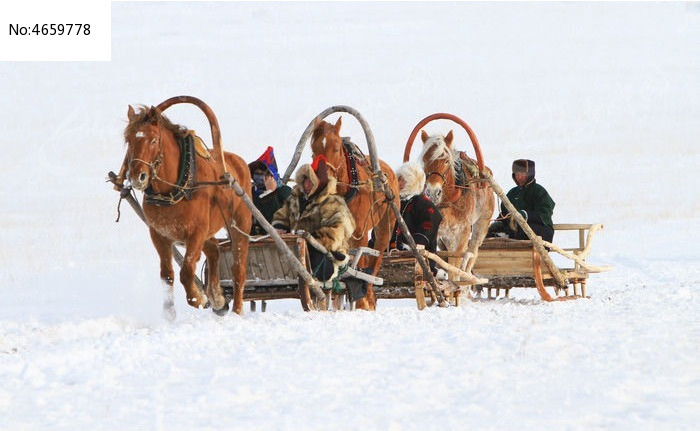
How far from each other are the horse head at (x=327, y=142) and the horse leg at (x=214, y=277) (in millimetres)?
1406

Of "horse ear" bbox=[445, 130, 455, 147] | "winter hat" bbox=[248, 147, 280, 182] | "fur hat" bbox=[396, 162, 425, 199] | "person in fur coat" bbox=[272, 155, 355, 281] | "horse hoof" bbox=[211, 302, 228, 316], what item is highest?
"horse ear" bbox=[445, 130, 455, 147]

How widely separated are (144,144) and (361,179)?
273 centimetres

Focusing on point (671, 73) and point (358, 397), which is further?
point (671, 73)

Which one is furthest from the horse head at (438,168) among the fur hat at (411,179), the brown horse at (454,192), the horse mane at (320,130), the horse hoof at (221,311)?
the horse hoof at (221,311)

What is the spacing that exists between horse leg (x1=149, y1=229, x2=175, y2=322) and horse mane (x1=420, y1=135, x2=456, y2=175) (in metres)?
3.89

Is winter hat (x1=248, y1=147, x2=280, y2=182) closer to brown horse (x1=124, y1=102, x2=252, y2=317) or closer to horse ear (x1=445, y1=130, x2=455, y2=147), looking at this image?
brown horse (x1=124, y1=102, x2=252, y2=317)

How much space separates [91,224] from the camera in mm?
27469

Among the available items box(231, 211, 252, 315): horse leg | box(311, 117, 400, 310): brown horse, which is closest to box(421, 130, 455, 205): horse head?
box(311, 117, 400, 310): brown horse

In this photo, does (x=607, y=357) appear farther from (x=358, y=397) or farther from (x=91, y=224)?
(x=91, y=224)

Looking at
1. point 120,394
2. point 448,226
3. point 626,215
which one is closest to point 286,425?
point 120,394

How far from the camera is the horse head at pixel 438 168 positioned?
14.4m

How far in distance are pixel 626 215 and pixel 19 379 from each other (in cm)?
2474

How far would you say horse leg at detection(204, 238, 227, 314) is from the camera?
12328 mm

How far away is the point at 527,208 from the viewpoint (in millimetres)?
15859
